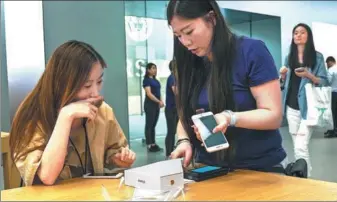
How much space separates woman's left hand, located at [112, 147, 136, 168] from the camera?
1.46m

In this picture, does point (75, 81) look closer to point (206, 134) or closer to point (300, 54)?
point (206, 134)

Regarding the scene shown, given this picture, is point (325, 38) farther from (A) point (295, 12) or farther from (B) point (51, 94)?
(B) point (51, 94)

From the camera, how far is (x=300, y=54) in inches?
85.2

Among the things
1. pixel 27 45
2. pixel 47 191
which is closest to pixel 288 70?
pixel 47 191

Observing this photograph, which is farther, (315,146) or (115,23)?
(115,23)

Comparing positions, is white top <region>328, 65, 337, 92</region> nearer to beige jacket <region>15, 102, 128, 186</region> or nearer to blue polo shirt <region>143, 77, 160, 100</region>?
beige jacket <region>15, 102, 128, 186</region>

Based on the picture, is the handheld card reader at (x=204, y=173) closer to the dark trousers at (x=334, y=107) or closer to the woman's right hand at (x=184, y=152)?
the woman's right hand at (x=184, y=152)

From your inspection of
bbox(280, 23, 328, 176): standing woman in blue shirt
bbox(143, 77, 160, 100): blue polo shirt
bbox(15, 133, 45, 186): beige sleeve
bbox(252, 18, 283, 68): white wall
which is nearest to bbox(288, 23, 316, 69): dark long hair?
bbox(280, 23, 328, 176): standing woman in blue shirt

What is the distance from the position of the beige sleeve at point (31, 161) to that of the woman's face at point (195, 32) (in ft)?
1.83

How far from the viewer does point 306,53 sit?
208 centimetres

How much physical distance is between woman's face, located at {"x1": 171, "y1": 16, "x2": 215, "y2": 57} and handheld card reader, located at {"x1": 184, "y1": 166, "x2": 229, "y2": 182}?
0.38 metres

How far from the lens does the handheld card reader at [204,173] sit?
1183 mm

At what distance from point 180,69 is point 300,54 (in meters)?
0.99

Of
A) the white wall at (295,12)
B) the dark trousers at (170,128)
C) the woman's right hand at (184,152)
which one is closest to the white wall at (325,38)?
the white wall at (295,12)
